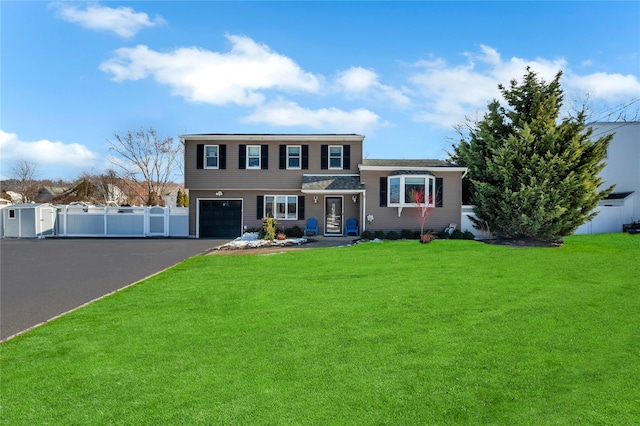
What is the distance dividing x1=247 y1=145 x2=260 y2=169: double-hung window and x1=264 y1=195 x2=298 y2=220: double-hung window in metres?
1.97

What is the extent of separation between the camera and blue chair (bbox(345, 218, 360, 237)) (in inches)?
838

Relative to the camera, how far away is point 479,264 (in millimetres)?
10867

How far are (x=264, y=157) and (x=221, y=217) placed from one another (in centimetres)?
446

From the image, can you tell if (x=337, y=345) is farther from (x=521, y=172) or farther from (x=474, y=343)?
(x=521, y=172)

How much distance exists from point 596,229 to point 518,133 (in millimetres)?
9427

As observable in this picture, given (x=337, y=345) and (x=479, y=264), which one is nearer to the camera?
(x=337, y=345)

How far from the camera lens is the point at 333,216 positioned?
2211 cm

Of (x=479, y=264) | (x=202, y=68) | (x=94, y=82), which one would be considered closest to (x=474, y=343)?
(x=479, y=264)

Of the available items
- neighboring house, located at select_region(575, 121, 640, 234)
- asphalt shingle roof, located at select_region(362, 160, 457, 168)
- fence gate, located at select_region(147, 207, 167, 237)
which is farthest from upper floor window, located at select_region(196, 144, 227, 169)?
neighboring house, located at select_region(575, 121, 640, 234)

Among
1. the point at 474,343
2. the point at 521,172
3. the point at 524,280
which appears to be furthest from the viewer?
the point at 521,172

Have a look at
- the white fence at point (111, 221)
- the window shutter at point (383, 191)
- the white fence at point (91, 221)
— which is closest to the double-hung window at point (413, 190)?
the window shutter at point (383, 191)

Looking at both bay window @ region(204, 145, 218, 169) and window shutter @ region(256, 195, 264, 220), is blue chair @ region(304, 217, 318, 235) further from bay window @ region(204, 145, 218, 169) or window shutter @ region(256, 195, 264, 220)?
bay window @ region(204, 145, 218, 169)

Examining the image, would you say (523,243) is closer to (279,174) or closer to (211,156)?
(279,174)

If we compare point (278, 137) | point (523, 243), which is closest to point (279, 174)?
point (278, 137)
